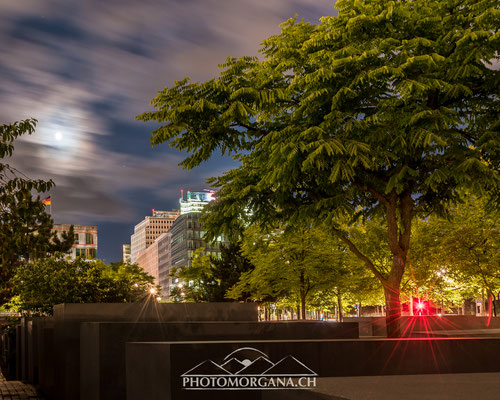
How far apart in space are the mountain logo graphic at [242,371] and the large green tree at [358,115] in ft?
21.3

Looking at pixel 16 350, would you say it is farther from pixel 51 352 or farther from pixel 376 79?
pixel 376 79

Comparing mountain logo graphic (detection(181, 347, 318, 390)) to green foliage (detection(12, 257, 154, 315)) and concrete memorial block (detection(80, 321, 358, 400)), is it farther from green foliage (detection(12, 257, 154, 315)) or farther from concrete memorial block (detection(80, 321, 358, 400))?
green foliage (detection(12, 257, 154, 315))

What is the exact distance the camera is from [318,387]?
16.0ft

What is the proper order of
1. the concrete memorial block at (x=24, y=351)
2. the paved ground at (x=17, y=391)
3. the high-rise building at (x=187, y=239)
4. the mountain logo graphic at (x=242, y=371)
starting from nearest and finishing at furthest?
the mountain logo graphic at (x=242, y=371), the paved ground at (x=17, y=391), the concrete memorial block at (x=24, y=351), the high-rise building at (x=187, y=239)

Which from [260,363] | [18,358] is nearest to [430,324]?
[18,358]

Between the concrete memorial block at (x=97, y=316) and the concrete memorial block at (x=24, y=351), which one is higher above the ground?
the concrete memorial block at (x=97, y=316)

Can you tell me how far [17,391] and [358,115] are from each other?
12467 millimetres

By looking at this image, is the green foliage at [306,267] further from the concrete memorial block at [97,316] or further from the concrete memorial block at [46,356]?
the concrete memorial block at [46,356]

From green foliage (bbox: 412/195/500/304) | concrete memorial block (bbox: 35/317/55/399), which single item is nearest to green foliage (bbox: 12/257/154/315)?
concrete memorial block (bbox: 35/317/55/399)

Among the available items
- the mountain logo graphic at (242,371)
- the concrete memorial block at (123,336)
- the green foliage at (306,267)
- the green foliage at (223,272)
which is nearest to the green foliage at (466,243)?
the green foliage at (306,267)

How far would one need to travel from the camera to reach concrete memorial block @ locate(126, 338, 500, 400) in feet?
19.2

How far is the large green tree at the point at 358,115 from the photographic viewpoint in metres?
12.4

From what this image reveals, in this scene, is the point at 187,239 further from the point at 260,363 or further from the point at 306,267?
the point at 260,363

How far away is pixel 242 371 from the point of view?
591 centimetres
